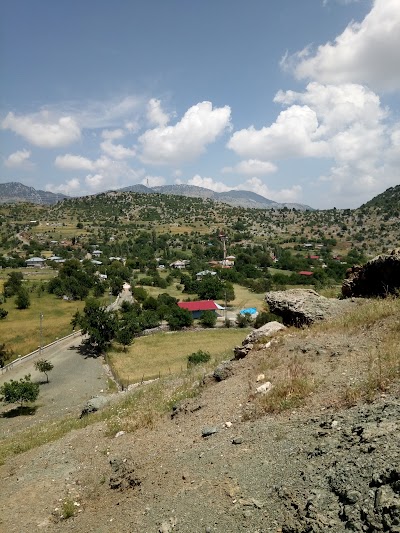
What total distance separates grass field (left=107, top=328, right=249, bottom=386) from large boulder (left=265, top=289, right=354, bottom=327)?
23400 millimetres

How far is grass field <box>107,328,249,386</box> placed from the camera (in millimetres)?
42031

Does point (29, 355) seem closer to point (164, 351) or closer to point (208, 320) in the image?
point (164, 351)

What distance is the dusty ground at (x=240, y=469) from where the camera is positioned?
5.60 meters

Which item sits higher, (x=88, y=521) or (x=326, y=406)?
(x=326, y=406)

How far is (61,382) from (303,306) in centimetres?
3251

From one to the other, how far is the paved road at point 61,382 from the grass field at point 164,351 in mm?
2719

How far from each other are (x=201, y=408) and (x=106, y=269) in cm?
9753

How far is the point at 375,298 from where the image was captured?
15945mm

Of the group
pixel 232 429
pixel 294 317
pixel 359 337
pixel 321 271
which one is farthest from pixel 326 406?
pixel 321 271

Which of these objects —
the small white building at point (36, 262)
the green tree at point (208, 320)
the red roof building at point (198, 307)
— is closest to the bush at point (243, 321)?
the green tree at point (208, 320)

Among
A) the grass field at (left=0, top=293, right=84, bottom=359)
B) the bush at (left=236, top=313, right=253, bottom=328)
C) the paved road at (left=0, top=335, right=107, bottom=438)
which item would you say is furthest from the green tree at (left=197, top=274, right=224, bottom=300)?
the paved road at (left=0, top=335, right=107, bottom=438)

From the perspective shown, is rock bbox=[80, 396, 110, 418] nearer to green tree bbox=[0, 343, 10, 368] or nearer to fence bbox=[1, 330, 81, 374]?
fence bbox=[1, 330, 81, 374]

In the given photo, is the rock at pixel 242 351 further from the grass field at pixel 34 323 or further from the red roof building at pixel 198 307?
the red roof building at pixel 198 307

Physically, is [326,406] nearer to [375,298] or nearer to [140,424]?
[140,424]
